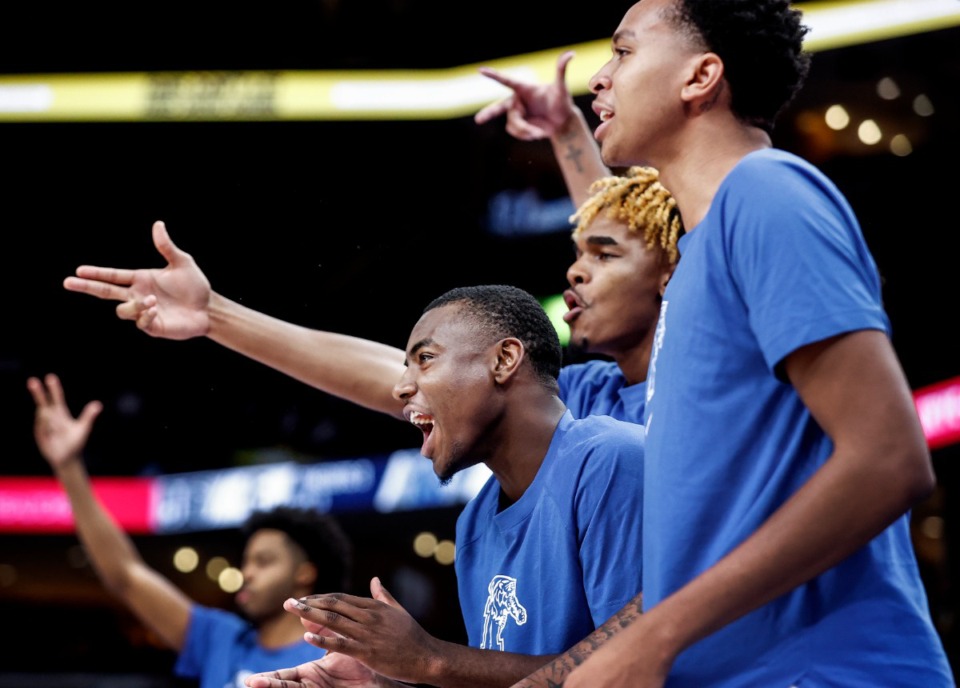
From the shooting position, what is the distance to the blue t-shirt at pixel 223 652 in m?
4.55

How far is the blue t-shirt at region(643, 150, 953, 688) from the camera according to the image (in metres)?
1.47

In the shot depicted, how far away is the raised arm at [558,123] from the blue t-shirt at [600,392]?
1.89ft

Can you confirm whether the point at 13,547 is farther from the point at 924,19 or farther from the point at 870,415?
the point at 870,415

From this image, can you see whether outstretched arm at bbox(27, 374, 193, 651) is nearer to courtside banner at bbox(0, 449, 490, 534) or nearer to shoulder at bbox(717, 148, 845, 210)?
shoulder at bbox(717, 148, 845, 210)

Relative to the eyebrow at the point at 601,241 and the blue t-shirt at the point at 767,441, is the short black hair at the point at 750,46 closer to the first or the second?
the blue t-shirt at the point at 767,441

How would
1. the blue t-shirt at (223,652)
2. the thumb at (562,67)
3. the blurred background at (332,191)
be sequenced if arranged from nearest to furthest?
1. the thumb at (562,67)
2. the blue t-shirt at (223,652)
3. the blurred background at (332,191)

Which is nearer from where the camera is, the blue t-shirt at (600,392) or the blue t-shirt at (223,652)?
the blue t-shirt at (600,392)

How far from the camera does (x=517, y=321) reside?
2555 mm

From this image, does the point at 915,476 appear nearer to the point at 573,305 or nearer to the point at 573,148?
the point at 573,305

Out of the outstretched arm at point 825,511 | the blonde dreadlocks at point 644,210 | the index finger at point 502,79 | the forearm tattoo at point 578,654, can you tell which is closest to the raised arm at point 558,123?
the index finger at point 502,79

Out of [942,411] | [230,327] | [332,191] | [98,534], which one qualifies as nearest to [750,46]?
[230,327]

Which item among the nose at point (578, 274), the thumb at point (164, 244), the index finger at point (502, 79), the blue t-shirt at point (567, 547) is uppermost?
the index finger at point (502, 79)

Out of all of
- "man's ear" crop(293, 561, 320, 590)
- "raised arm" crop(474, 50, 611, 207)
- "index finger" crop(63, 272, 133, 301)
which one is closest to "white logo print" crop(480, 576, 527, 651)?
"index finger" crop(63, 272, 133, 301)

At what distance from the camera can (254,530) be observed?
509 centimetres
